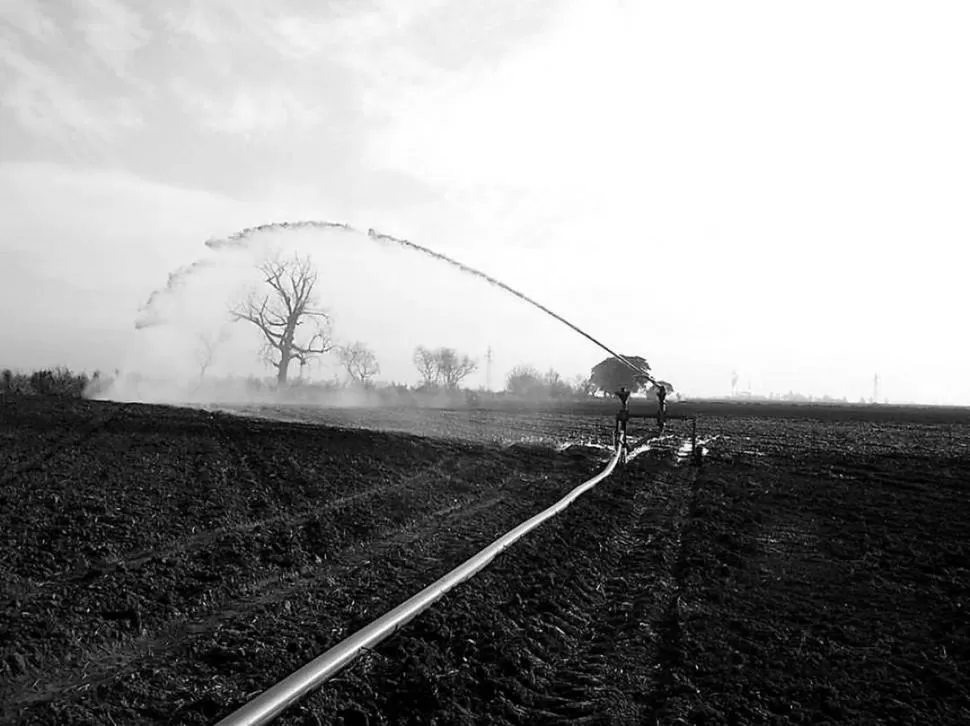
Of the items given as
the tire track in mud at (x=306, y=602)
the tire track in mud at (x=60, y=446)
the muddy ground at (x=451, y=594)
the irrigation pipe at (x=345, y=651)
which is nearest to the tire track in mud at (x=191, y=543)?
the muddy ground at (x=451, y=594)

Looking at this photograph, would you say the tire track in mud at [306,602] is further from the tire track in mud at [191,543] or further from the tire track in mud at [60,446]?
the tire track in mud at [60,446]

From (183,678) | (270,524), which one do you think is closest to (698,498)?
(270,524)

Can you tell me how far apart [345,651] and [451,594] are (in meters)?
2.03

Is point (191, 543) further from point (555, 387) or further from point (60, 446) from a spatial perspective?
→ point (555, 387)

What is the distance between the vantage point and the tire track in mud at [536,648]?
5.07 metres

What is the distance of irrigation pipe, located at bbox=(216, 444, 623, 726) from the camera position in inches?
183

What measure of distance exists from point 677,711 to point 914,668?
221 centimetres

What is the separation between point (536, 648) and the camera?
629 centimetres

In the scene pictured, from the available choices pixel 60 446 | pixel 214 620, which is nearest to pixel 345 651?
pixel 214 620

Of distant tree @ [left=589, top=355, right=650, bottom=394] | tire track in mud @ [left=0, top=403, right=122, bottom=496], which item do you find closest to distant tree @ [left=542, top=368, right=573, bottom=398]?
distant tree @ [left=589, top=355, right=650, bottom=394]

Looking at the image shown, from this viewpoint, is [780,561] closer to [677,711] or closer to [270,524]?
[677,711]

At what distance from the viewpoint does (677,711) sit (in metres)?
5.07

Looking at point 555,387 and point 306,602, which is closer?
point 306,602

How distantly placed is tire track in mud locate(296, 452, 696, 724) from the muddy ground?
3 cm
